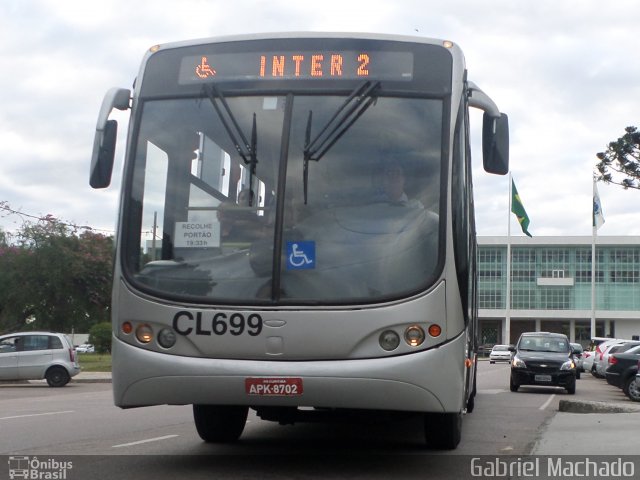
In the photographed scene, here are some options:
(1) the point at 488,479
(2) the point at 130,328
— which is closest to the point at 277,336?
(2) the point at 130,328

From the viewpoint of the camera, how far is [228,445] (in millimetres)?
10453

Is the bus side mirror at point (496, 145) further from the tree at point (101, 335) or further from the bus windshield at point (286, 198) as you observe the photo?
the tree at point (101, 335)

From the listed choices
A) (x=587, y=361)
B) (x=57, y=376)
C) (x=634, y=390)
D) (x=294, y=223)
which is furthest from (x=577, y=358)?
(x=294, y=223)

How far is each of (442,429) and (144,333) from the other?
3.14m

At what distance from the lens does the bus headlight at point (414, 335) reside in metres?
7.56

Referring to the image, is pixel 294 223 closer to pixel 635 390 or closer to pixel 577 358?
pixel 635 390

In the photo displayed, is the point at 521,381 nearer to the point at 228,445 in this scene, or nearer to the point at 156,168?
the point at 228,445

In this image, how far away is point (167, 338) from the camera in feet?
25.6

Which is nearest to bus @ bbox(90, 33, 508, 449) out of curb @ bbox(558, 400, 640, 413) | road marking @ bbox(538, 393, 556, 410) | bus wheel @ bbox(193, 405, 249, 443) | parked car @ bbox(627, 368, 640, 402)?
bus wheel @ bbox(193, 405, 249, 443)

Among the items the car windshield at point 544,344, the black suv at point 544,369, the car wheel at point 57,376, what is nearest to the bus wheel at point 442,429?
the black suv at point 544,369

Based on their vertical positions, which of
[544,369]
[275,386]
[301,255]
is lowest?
[544,369]

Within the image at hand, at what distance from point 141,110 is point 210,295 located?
180cm

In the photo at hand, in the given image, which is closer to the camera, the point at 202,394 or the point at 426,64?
the point at 202,394

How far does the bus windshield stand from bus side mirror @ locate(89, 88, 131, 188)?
0.90 ft
